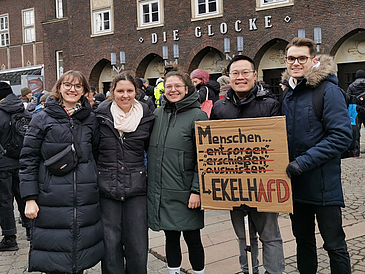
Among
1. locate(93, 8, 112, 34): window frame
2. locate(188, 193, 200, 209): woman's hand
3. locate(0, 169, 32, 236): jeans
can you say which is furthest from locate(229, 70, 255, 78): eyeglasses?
locate(93, 8, 112, 34): window frame

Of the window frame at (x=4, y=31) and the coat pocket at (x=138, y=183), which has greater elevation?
the window frame at (x=4, y=31)

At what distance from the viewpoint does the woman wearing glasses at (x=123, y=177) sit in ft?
10.6

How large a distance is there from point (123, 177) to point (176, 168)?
45 cm

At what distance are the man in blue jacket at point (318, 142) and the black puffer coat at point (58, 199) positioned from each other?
1.61 metres

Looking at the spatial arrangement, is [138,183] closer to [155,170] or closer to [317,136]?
[155,170]

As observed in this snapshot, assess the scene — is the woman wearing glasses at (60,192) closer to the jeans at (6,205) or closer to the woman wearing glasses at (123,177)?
the woman wearing glasses at (123,177)

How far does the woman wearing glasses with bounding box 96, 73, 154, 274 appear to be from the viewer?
3223 mm

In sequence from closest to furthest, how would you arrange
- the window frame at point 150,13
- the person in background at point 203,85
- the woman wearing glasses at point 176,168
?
1. the woman wearing glasses at point 176,168
2. the person in background at point 203,85
3. the window frame at point 150,13

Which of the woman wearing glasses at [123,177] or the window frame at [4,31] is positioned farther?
the window frame at [4,31]

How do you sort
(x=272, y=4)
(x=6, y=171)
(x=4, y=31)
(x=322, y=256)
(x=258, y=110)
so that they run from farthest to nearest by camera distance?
1. (x=4, y=31)
2. (x=272, y=4)
3. (x=6, y=171)
4. (x=322, y=256)
5. (x=258, y=110)

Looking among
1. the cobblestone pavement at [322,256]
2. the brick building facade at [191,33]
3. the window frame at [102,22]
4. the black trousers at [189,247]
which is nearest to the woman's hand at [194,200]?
the black trousers at [189,247]

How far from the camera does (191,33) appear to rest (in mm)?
18609

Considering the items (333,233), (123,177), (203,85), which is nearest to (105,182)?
(123,177)

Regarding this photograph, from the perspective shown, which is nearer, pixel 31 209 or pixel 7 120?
pixel 31 209
